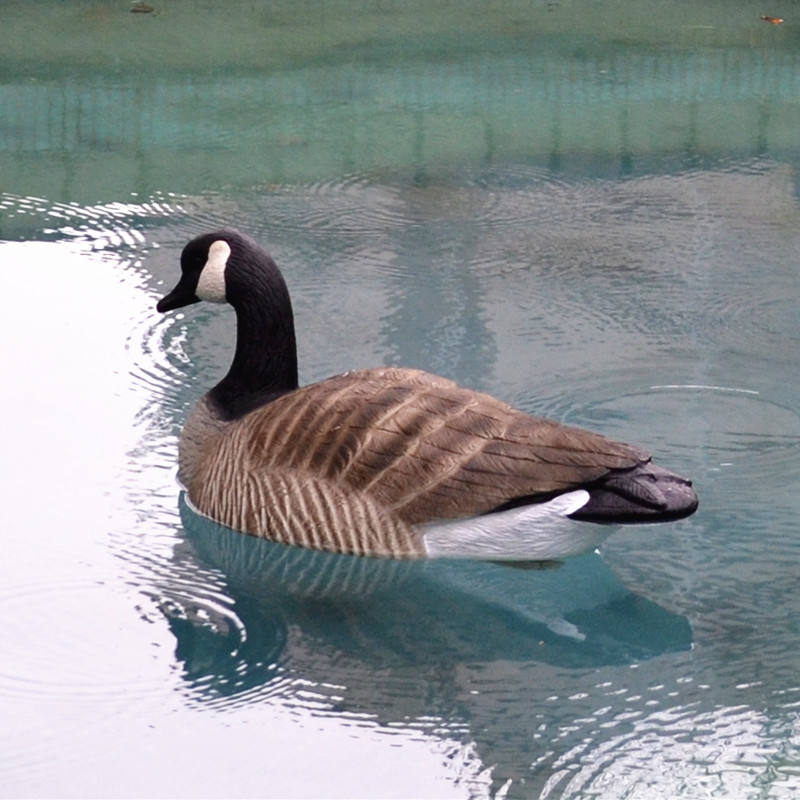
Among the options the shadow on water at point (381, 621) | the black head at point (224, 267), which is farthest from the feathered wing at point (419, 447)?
the black head at point (224, 267)

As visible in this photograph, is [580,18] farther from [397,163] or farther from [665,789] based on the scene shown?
[665,789]

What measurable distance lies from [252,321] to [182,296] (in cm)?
42

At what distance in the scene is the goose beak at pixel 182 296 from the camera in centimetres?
557

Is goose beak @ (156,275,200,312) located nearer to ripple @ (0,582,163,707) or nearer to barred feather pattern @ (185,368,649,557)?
barred feather pattern @ (185,368,649,557)

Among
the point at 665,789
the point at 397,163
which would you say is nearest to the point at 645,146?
the point at 397,163

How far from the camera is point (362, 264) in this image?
7.60m

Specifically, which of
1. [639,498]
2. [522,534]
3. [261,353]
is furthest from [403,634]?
[261,353]

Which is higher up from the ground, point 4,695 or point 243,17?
point 243,17

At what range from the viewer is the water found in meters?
4.09

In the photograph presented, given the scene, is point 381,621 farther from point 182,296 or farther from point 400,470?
point 182,296

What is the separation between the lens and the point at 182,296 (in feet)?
18.5

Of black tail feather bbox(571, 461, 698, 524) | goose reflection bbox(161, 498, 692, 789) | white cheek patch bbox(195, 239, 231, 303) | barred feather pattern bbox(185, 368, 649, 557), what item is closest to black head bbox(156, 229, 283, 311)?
white cheek patch bbox(195, 239, 231, 303)

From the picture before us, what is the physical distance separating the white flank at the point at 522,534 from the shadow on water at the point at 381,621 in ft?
0.38

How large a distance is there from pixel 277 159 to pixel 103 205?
1.20 meters
